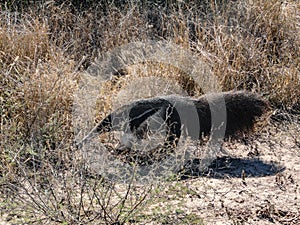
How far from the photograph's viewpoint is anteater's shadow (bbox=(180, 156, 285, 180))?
4.75 meters

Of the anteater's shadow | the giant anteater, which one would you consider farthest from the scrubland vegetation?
the anteater's shadow

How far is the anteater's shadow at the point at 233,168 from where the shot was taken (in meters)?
4.75

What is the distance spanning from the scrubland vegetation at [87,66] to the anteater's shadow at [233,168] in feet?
2.29

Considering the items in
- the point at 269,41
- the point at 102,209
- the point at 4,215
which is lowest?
the point at 4,215

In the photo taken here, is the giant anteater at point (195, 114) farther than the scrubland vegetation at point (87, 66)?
Yes

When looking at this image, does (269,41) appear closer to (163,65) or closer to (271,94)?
(271,94)

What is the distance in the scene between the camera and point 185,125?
4.95m

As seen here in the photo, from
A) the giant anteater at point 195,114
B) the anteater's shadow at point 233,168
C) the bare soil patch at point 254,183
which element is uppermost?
the giant anteater at point 195,114

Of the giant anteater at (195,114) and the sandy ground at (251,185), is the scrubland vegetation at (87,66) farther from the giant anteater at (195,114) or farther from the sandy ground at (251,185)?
the giant anteater at (195,114)

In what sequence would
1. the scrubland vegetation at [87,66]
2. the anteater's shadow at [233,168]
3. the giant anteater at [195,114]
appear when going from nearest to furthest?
1. the scrubland vegetation at [87,66]
2. the anteater's shadow at [233,168]
3. the giant anteater at [195,114]

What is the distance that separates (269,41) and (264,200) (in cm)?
252

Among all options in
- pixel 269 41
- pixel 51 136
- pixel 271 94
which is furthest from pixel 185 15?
pixel 51 136

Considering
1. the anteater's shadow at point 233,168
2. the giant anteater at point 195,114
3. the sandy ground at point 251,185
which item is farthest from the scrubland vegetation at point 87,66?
the anteater's shadow at point 233,168

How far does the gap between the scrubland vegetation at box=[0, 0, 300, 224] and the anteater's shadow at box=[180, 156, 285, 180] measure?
2.29 ft
